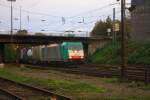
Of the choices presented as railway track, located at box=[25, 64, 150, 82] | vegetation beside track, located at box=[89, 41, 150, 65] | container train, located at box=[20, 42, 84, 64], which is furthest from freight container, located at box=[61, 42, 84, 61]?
railway track, located at box=[25, 64, 150, 82]

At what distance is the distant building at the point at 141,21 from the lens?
69850 mm

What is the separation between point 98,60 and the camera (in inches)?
2864

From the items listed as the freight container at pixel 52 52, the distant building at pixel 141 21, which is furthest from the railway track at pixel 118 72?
the distant building at pixel 141 21

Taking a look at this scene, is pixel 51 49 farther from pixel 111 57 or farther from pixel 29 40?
pixel 29 40

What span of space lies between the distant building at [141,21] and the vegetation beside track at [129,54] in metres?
1.52

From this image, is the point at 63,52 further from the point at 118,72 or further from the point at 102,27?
the point at 102,27

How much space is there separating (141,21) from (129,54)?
975 centimetres

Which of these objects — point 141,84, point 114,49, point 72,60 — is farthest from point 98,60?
point 141,84

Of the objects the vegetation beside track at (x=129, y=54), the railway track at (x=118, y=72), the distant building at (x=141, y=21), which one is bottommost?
the railway track at (x=118, y=72)

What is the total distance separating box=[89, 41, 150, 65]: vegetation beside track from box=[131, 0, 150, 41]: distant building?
4.98ft

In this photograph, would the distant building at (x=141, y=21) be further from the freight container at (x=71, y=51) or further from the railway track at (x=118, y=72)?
the railway track at (x=118, y=72)

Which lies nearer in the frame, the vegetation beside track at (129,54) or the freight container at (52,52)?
the vegetation beside track at (129,54)

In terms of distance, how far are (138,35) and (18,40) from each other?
2911 cm

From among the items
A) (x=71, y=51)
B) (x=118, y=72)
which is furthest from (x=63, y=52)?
(x=118, y=72)
